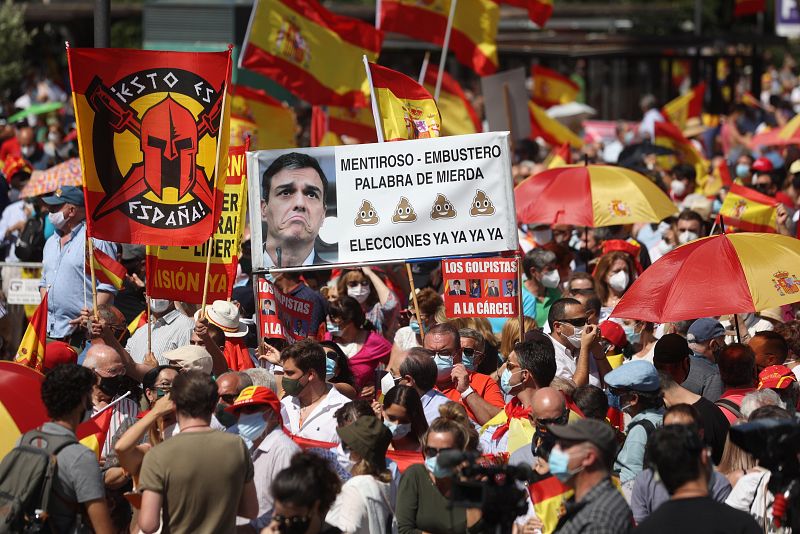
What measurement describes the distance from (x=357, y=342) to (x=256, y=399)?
3.03m

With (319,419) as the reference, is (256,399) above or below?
above

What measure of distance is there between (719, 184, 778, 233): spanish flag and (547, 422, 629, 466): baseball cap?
6.15 metres

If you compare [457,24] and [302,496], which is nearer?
[302,496]

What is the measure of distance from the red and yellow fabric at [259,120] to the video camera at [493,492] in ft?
33.9

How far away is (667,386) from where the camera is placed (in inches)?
297

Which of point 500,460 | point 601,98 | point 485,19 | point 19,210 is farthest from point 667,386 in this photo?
point 601,98

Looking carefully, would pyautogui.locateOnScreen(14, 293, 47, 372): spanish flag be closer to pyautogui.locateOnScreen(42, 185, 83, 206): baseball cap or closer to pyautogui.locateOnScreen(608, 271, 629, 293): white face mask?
pyautogui.locateOnScreen(42, 185, 83, 206): baseball cap

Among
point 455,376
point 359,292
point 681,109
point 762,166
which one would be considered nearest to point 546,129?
point 681,109

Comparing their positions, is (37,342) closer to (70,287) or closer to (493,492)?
(70,287)

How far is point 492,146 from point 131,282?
3.54 meters

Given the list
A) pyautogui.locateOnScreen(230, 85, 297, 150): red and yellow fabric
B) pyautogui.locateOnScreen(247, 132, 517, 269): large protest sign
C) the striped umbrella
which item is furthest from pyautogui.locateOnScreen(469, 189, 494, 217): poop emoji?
pyautogui.locateOnScreen(230, 85, 297, 150): red and yellow fabric

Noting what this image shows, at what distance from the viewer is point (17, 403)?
699 cm

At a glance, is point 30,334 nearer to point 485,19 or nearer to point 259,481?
point 259,481

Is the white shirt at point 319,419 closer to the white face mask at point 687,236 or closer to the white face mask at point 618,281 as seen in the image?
the white face mask at point 618,281
